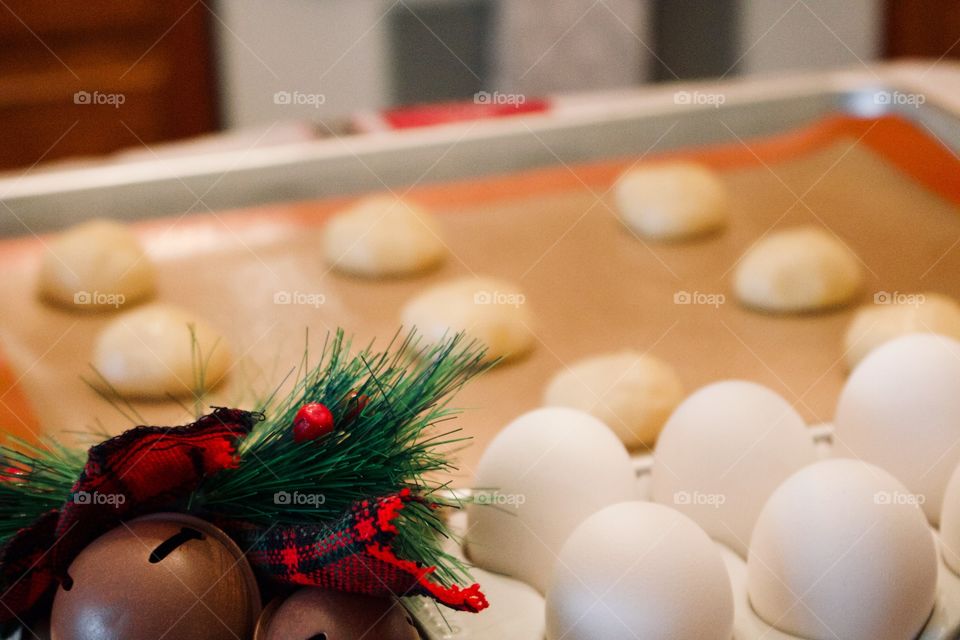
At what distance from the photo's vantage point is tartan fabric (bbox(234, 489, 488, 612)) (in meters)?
0.60

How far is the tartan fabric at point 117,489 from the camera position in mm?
644

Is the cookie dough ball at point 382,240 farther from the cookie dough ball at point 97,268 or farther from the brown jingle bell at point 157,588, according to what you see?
the brown jingle bell at point 157,588

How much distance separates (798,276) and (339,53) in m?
2.21

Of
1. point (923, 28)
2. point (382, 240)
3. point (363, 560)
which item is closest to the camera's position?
point (363, 560)

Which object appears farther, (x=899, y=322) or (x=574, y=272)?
(x=574, y=272)

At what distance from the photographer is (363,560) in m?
0.61

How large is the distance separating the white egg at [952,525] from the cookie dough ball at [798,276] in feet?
2.31

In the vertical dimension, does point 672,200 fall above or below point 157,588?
above

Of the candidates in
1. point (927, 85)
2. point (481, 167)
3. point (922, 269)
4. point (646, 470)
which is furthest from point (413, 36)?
point (646, 470)

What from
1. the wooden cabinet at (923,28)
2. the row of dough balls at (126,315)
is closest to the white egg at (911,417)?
the row of dough balls at (126,315)

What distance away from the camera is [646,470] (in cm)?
89

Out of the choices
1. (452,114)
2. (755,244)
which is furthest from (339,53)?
(755,244)

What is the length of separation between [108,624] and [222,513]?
0.11 metres

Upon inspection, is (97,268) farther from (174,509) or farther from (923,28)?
(923,28)
